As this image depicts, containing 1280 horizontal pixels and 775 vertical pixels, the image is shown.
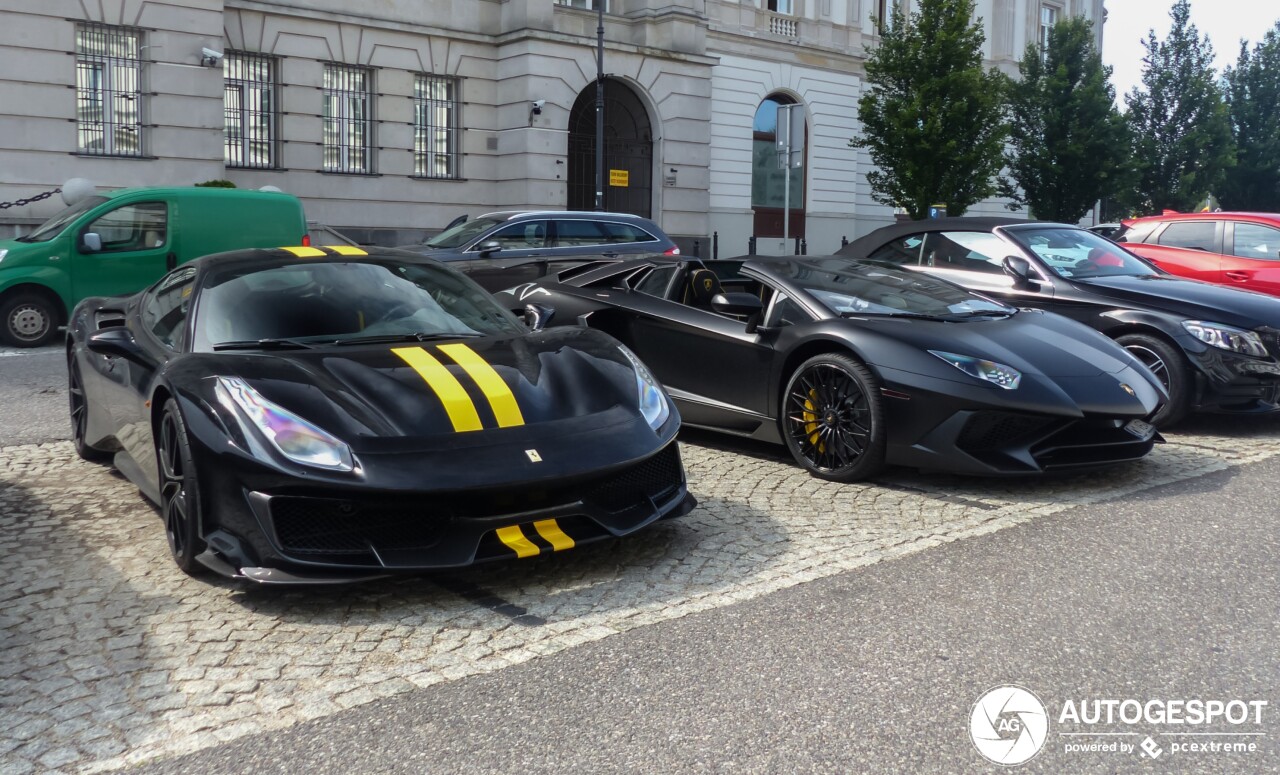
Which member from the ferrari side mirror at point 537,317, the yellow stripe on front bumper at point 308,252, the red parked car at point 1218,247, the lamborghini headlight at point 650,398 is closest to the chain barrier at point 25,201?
the yellow stripe on front bumper at point 308,252

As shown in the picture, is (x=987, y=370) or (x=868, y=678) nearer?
(x=868, y=678)

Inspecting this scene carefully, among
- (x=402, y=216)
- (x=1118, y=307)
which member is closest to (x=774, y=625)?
(x=1118, y=307)

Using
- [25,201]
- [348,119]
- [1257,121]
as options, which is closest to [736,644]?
[25,201]

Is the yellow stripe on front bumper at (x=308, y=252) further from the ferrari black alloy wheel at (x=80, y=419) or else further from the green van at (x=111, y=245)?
the green van at (x=111, y=245)

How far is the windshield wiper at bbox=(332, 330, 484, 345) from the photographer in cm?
485

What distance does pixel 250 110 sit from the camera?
76.4 feet

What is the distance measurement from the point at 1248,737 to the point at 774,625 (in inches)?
54.4

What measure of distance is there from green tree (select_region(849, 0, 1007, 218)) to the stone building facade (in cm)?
426

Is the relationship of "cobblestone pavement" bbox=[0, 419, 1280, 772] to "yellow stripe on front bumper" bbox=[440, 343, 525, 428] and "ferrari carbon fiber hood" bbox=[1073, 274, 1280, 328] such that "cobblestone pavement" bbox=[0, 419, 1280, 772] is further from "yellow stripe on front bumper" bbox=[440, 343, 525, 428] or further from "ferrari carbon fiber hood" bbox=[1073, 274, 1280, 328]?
"ferrari carbon fiber hood" bbox=[1073, 274, 1280, 328]

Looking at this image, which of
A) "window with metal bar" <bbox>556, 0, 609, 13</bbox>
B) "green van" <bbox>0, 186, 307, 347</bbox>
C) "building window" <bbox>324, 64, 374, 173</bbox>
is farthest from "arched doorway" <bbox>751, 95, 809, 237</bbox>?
"green van" <bbox>0, 186, 307, 347</bbox>

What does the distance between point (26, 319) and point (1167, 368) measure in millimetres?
10943

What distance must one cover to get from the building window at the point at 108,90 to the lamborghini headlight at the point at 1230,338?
1832 centimetres

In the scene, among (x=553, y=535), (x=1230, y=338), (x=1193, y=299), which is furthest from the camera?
(x=1193, y=299)

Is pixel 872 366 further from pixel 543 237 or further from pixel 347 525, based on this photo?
pixel 543 237
